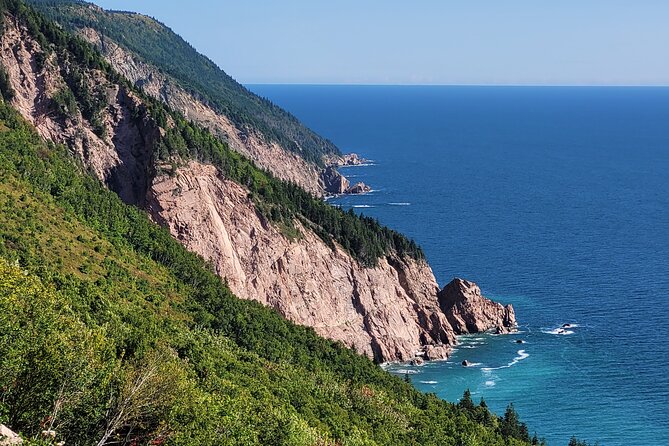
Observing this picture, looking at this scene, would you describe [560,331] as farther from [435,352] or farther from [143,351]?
[143,351]

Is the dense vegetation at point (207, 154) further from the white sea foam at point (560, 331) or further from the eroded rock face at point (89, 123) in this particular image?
the white sea foam at point (560, 331)

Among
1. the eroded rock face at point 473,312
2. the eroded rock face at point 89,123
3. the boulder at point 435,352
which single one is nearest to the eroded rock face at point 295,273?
the boulder at point 435,352

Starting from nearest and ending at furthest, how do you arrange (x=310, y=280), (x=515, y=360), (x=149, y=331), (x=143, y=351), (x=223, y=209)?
(x=143, y=351)
(x=149, y=331)
(x=223, y=209)
(x=515, y=360)
(x=310, y=280)

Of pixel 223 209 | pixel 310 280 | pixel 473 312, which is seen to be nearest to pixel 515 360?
pixel 473 312

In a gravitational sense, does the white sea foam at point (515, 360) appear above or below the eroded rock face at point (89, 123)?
below

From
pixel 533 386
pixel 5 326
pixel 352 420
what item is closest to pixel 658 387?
pixel 533 386

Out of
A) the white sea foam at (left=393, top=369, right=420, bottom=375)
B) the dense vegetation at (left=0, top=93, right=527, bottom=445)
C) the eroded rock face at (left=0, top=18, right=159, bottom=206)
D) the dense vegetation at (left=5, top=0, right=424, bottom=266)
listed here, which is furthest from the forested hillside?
the white sea foam at (left=393, top=369, right=420, bottom=375)
